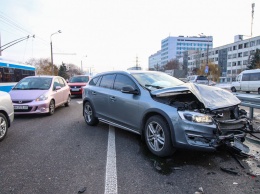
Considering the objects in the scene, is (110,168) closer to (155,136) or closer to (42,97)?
(155,136)

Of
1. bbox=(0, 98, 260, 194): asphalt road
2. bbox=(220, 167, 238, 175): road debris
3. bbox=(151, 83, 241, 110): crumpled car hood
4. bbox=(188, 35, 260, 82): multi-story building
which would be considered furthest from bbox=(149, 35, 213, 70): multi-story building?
bbox=(220, 167, 238, 175): road debris

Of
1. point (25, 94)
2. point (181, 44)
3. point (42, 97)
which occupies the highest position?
point (181, 44)

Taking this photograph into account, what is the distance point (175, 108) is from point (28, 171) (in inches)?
104

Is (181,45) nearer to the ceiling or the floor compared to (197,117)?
nearer to the ceiling

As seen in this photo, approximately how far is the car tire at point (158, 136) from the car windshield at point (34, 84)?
19.2 feet

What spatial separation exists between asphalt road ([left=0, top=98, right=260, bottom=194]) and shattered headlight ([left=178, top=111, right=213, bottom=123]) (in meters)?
0.79

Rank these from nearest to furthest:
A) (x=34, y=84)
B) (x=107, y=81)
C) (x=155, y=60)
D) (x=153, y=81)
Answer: (x=153, y=81) < (x=107, y=81) < (x=34, y=84) < (x=155, y=60)

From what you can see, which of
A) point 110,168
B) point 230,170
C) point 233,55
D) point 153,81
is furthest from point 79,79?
point 233,55

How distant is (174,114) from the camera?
144 inches

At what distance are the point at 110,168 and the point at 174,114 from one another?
142cm

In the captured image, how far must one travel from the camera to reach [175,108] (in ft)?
12.1

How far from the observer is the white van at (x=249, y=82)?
19016mm

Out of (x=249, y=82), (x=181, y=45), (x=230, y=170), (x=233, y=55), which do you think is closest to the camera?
(x=230, y=170)

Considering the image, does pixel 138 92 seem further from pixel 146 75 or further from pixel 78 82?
pixel 78 82
